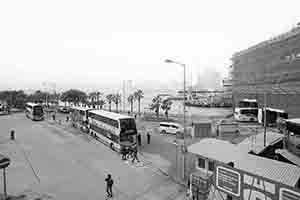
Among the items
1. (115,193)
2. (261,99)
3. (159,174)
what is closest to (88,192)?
(115,193)

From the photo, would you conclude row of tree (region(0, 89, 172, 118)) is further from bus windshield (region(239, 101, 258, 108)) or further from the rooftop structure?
the rooftop structure

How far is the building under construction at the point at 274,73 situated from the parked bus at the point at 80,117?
89.5 feet

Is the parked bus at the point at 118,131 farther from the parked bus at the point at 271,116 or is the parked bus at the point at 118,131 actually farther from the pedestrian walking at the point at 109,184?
the parked bus at the point at 271,116

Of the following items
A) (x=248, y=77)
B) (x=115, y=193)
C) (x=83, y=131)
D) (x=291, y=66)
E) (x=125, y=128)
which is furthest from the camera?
(x=248, y=77)

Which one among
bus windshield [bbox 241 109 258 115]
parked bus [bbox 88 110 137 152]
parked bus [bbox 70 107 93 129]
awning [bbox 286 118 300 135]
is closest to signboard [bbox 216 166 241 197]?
awning [bbox 286 118 300 135]

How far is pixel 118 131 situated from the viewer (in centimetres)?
2152

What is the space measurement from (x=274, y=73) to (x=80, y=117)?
1583 inches

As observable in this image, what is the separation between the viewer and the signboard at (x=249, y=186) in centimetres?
656

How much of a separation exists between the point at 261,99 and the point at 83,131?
1522 inches

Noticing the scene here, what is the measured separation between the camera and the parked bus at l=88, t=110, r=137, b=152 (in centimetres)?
2130

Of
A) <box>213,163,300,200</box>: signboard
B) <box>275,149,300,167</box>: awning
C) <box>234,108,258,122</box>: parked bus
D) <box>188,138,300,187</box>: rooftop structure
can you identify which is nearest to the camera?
<box>213,163,300,200</box>: signboard

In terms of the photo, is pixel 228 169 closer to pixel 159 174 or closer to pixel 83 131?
pixel 159 174

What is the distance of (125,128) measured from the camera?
2152 centimetres

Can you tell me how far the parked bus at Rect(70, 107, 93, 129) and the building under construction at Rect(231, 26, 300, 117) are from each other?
27277 mm
